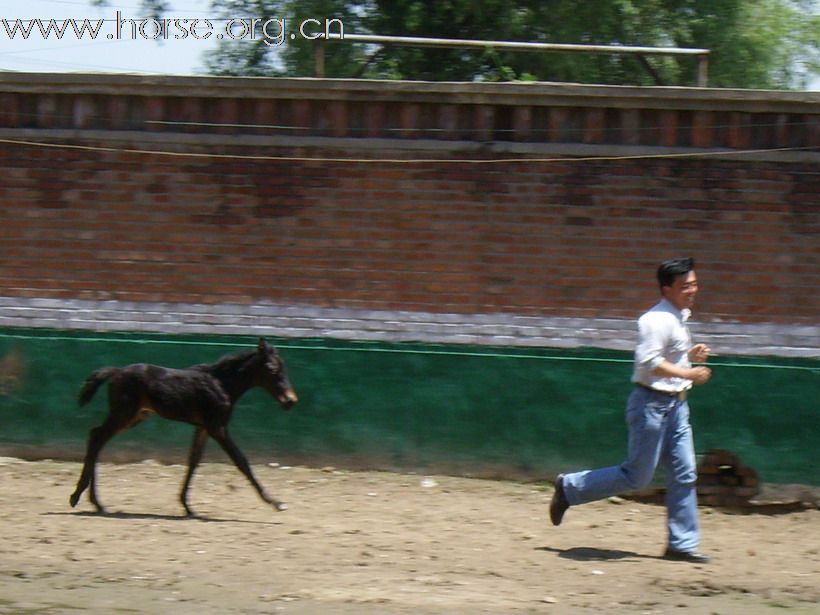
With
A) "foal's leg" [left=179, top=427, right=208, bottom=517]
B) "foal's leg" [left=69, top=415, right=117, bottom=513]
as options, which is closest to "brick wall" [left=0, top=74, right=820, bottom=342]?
"foal's leg" [left=179, top=427, right=208, bottom=517]

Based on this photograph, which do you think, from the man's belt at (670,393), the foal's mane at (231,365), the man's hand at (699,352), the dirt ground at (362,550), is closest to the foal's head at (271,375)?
the foal's mane at (231,365)

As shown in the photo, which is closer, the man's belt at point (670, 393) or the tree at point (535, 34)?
the man's belt at point (670, 393)

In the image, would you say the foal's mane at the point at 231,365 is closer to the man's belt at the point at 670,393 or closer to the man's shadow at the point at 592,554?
the man's shadow at the point at 592,554

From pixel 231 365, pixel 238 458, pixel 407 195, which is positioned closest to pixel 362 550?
pixel 238 458

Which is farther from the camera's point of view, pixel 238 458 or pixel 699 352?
pixel 238 458

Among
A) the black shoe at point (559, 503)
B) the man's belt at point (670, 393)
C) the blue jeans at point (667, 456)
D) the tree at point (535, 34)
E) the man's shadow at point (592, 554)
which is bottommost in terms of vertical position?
the man's shadow at point (592, 554)

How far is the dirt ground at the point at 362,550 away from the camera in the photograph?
5844 mm

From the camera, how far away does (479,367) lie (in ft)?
29.3

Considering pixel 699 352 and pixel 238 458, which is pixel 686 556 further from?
pixel 238 458

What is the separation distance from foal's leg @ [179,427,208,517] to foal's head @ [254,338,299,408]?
1.77 ft

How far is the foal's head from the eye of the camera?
25.6 ft

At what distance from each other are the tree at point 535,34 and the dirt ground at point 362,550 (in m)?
6.88

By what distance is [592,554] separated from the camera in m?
6.97

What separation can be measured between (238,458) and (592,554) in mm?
2417
